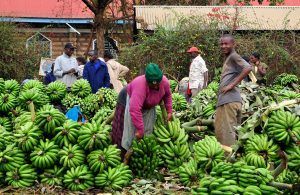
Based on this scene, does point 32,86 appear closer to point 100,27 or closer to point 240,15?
point 100,27

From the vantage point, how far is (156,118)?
25.3ft

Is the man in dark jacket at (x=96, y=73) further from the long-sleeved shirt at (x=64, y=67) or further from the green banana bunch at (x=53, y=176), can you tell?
the green banana bunch at (x=53, y=176)

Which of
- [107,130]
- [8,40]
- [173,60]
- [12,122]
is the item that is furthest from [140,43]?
[107,130]

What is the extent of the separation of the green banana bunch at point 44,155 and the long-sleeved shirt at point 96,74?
172 inches

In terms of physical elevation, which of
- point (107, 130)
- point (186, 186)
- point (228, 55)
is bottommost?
point (186, 186)

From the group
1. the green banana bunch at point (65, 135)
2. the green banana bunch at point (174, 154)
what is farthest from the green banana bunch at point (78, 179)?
the green banana bunch at point (174, 154)

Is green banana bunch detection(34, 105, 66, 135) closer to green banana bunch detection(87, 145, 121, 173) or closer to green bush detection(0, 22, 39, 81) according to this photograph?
green banana bunch detection(87, 145, 121, 173)

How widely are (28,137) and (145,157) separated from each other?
1549mm

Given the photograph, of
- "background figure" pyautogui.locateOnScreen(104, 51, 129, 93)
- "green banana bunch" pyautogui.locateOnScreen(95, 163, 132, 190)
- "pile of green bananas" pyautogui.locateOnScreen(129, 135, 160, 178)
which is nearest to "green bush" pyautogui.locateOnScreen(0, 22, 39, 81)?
"background figure" pyautogui.locateOnScreen(104, 51, 129, 93)

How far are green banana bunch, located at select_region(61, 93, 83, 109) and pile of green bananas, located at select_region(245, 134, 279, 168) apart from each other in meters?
4.40

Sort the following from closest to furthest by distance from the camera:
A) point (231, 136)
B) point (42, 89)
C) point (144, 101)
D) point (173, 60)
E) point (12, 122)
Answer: point (144, 101)
point (231, 136)
point (12, 122)
point (42, 89)
point (173, 60)

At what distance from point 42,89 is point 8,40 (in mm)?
9091

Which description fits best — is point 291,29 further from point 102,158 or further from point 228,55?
point 102,158

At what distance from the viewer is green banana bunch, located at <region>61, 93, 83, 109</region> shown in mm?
10273
